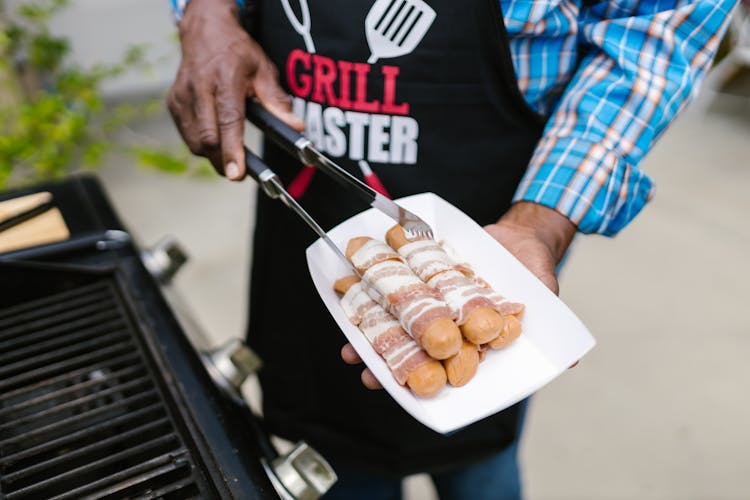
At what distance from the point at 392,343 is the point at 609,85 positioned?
45 centimetres

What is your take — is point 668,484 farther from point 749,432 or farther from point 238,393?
point 238,393

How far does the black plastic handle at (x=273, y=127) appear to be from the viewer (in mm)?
755

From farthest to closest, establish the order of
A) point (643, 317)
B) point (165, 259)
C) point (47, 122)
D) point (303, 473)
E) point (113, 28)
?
point (113, 28) < point (643, 317) < point (47, 122) < point (165, 259) < point (303, 473)

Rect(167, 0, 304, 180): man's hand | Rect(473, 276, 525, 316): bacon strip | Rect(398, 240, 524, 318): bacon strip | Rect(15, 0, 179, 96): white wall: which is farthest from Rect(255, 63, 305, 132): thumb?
Rect(15, 0, 179, 96): white wall

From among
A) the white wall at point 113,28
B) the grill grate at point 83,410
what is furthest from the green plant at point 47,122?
the grill grate at point 83,410

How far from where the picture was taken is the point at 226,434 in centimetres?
61

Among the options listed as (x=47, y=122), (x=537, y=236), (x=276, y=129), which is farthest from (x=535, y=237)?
(x=47, y=122)

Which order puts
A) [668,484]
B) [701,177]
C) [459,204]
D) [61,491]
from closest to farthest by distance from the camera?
[61,491]
[459,204]
[668,484]
[701,177]

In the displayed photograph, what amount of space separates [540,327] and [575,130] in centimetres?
29

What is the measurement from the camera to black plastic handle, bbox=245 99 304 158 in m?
0.75

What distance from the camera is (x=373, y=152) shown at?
84cm

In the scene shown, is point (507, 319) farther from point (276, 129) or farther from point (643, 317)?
point (643, 317)

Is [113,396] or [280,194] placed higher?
[280,194]

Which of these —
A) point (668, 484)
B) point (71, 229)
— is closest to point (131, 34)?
point (71, 229)
